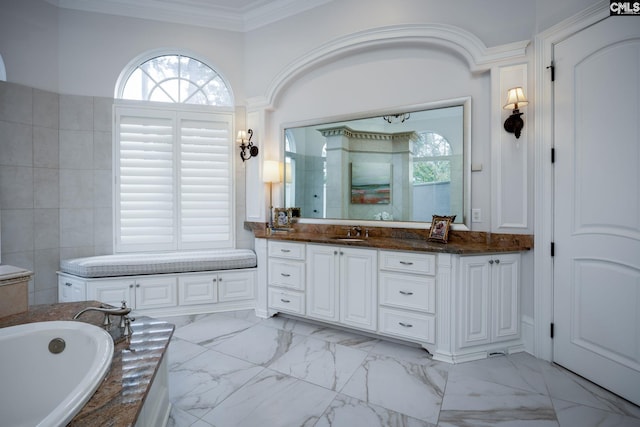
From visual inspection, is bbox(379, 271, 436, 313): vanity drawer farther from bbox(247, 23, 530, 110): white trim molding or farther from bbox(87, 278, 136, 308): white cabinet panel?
bbox(87, 278, 136, 308): white cabinet panel

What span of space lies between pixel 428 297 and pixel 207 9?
401cm

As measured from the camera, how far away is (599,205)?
2062 mm

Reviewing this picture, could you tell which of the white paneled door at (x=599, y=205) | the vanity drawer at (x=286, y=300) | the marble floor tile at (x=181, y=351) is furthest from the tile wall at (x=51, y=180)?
the white paneled door at (x=599, y=205)

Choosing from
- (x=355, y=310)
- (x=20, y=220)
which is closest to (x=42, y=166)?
(x=20, y=220)

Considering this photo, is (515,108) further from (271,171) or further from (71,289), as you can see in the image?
(71,289)

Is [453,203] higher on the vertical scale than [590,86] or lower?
lower

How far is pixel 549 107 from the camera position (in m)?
2.36

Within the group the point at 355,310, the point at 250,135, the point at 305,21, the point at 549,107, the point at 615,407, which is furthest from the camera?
the point at 250,135

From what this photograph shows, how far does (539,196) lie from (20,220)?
479 centimetres

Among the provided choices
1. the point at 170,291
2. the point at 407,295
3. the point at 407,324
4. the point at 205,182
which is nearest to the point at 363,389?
the point at 407,324

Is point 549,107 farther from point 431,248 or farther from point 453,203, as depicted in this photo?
point 431,248

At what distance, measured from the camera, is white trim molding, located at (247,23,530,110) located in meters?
2.56

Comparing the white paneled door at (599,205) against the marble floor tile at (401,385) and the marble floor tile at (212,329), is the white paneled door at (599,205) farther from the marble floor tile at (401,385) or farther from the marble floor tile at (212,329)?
the marble floor tile at (212,329)

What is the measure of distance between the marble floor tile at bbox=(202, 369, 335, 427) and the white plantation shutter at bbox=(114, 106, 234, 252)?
212 centimetres
